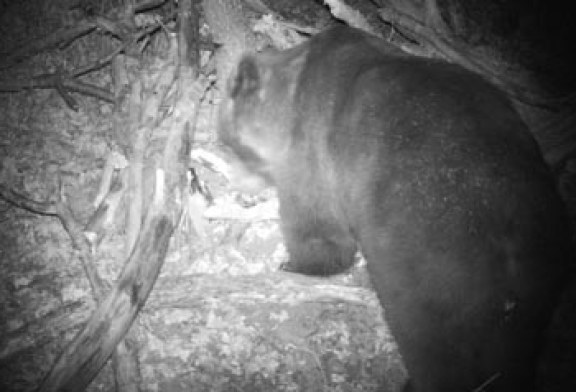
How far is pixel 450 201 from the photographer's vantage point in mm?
1853

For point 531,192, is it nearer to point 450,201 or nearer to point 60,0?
point 450,201

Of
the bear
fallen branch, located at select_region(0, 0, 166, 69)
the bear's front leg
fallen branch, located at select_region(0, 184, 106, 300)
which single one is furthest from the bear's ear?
fallen branch, located at select_region(0, 0, 166, 69)

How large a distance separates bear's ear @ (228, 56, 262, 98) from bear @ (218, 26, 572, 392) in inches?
21.3

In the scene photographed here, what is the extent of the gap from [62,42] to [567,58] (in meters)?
5.23

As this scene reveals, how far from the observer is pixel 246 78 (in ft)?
10.6

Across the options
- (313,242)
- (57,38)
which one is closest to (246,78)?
(313,242)

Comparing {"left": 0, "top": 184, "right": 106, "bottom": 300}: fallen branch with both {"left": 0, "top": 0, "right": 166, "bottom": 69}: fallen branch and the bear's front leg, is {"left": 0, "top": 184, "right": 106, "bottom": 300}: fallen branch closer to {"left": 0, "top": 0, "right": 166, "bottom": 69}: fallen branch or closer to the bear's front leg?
the bear's front leg

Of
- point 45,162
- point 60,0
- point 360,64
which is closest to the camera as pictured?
point 360,64

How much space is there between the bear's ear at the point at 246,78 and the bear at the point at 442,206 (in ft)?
1.78

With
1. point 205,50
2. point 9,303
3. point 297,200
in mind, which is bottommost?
point 9,303

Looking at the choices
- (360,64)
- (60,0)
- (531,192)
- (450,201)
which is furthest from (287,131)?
(60,0)

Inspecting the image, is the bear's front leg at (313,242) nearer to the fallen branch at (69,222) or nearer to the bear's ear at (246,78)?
the bear's ear at (246,78)

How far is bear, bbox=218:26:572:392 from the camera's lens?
5.52 ft

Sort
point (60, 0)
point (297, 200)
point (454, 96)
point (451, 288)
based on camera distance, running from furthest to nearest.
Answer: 1. point (60, 0)
2. point (297, 200)
3. point (454, 96)
4. point (451, 288)
